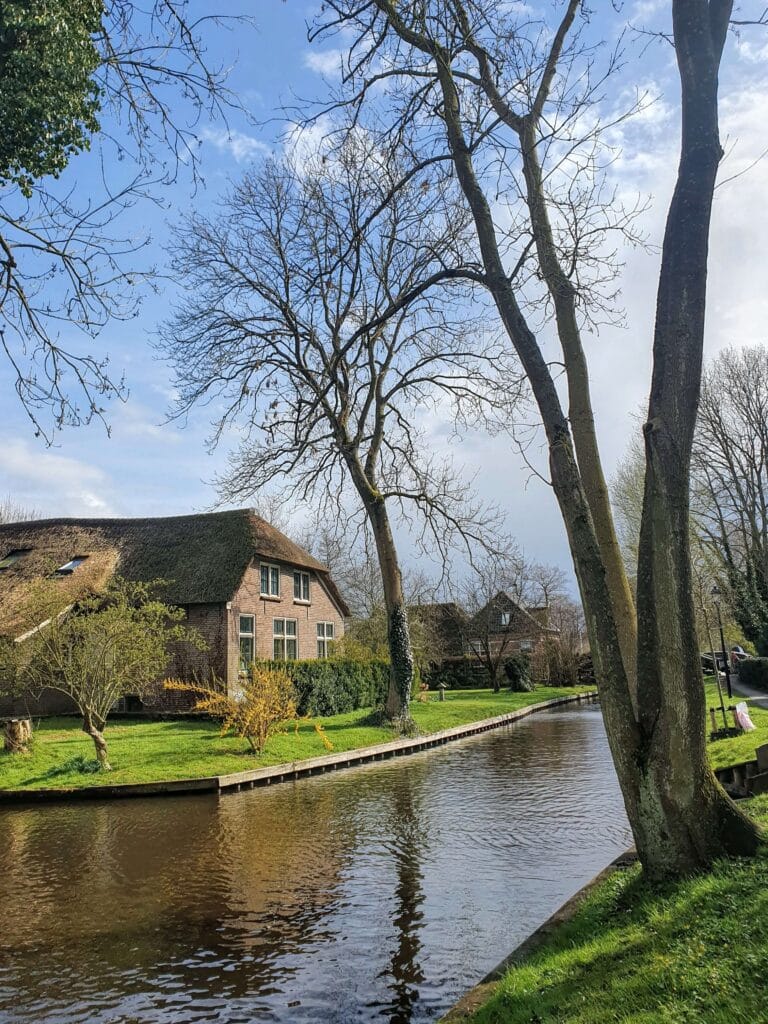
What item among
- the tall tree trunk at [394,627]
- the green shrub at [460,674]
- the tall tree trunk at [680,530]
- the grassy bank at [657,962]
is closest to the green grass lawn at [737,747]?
the tall tree trunk at [680,530]

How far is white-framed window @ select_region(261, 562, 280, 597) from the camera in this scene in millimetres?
26484

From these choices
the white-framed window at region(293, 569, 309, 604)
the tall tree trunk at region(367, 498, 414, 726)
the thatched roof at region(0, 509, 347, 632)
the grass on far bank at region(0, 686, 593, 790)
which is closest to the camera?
the grass on far bank at region(0, 686, 593, 790)

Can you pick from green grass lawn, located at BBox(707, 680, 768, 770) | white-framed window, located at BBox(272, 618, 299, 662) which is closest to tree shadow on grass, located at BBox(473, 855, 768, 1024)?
green grass lawn, located at BBox(707, 680, 768, 770)

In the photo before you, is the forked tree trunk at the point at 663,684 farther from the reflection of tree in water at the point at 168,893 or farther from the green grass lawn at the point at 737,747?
the green grass lawn at the point at 737,747

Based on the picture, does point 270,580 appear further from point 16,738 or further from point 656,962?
point 656,962

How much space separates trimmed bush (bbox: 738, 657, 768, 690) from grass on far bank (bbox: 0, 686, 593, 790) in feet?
40.2

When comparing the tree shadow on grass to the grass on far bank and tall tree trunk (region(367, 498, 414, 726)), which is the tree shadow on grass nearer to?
the grass on far bank

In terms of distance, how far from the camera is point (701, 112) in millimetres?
5824

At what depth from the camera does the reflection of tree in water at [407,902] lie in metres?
5.24

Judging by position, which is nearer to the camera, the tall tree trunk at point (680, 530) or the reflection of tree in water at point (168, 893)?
the tall tree trunk at point (680, 530)

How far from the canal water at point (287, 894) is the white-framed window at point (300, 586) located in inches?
605

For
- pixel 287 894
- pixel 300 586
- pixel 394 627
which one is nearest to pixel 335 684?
pixel 394 627

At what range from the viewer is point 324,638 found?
1219 inches

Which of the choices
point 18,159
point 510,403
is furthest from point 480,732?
point 18,159
